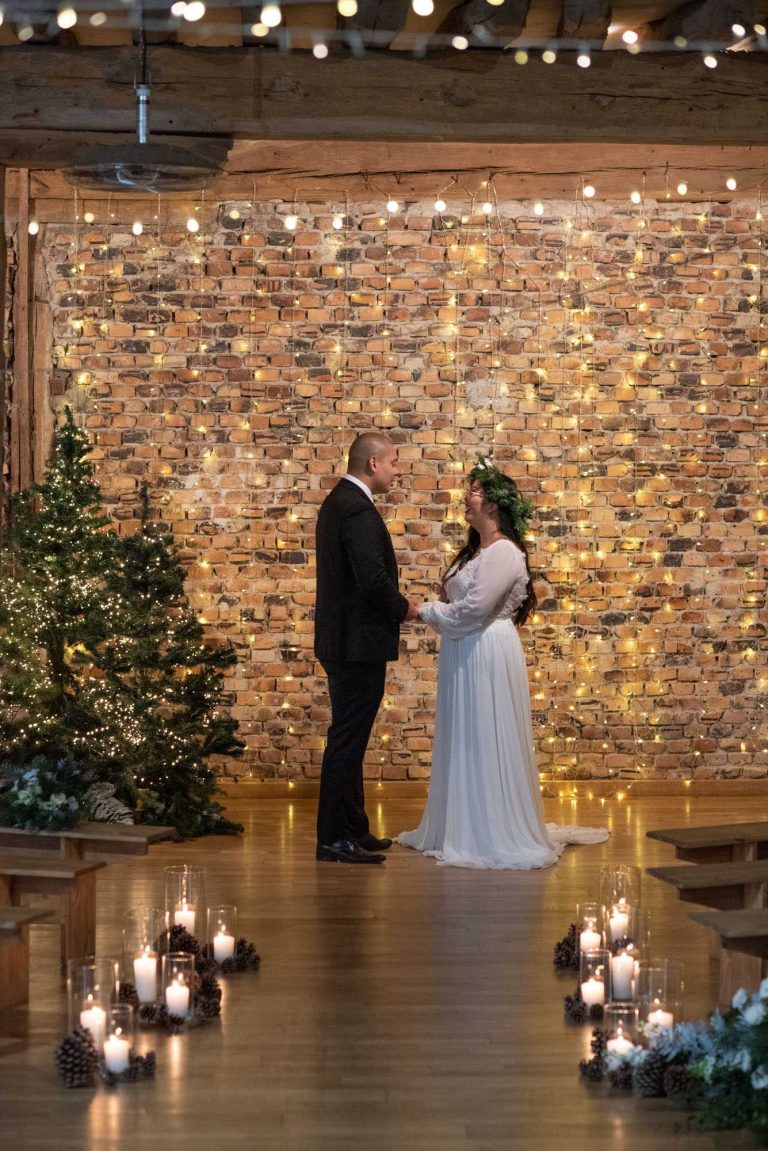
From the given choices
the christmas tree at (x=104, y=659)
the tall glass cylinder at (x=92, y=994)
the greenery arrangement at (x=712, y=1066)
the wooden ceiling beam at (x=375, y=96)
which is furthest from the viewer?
the christmas tree at (x=104, y=659)

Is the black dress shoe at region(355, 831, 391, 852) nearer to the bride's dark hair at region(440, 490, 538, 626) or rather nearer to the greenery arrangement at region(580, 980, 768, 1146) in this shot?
the bride's dark hair at region(440, 490, 538, 626)

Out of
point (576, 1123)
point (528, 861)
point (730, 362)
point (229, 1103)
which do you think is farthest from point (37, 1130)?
point (730, 362)

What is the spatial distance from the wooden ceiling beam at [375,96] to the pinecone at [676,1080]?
12.8ft

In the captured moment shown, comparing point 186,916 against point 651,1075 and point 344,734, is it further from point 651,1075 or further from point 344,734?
point 344,734

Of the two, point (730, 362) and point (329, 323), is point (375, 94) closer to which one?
point (329, 323)

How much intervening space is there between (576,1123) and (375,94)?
13.8 feet

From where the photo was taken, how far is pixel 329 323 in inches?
342

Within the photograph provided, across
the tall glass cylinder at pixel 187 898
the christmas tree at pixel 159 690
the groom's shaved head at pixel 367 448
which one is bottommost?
the tall glass cylinder at pixel 187 898

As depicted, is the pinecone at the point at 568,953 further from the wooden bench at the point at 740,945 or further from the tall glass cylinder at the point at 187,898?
the tall glass cylinder at the point at 187,898

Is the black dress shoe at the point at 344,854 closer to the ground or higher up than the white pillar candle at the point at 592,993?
higher up

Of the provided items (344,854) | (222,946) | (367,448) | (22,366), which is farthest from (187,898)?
→ (22,366)

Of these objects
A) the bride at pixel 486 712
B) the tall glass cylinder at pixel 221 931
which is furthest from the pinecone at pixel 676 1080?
the bride at pixel 486 712

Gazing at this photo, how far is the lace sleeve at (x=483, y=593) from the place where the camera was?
22.9 ft

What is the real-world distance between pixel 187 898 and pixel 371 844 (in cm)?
226
